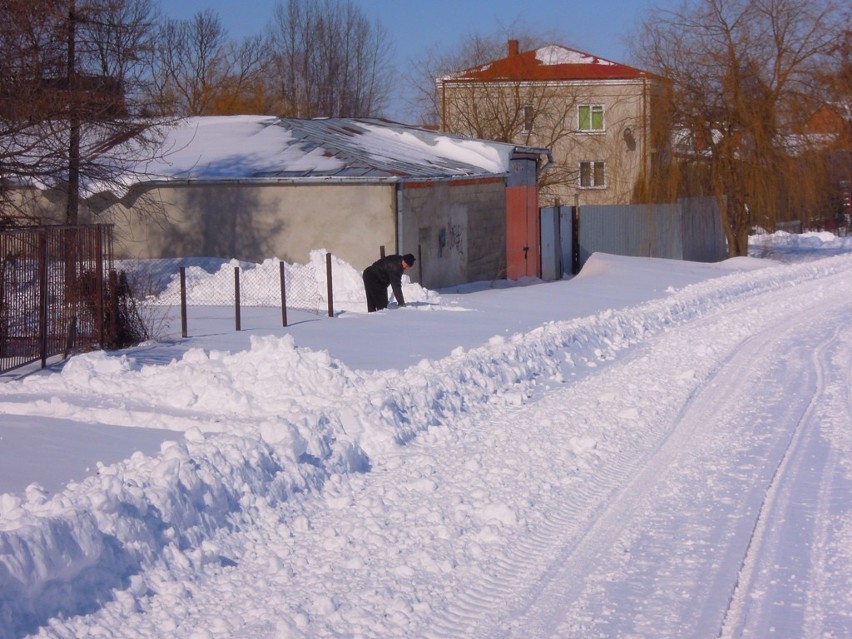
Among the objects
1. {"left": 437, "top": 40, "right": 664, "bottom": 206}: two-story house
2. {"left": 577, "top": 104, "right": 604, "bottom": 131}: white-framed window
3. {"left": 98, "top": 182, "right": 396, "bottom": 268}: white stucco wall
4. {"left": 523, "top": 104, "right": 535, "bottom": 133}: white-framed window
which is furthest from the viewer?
{"left": 577, "top": 104, "right": 604, "bottom": 131}: white-framed window

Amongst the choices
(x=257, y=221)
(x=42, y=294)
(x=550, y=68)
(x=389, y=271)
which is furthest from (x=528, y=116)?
(x=42, y=294)

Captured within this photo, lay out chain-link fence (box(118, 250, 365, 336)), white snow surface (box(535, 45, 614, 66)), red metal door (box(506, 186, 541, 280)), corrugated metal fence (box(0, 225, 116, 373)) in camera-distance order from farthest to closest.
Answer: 1. white snow surface (box(535, 45, 614, 66))
2. red metal door (box(506, 186, 541, 280))
3. chain-link fence (box(118, 250, 365, 336))
4. corrugated metal fence (box(0, 225, 116, 373))

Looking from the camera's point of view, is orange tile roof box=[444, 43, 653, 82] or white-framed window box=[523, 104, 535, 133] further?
orange tile roof box=[444, 43, 653, 82]

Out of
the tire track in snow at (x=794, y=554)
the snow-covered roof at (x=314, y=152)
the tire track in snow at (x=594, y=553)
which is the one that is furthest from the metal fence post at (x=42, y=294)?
the snow-covered roof at (x=314, y=152)

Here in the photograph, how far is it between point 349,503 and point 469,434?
97.9 inches

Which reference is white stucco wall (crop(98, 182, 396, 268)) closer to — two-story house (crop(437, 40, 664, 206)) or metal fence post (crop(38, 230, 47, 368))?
metal fence post (crop(38, 230, 47, 368))

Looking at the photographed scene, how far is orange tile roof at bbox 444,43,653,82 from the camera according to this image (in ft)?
146

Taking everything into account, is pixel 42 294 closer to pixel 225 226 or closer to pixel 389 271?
pixel 389 271

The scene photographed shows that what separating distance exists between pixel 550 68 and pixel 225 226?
29.4m

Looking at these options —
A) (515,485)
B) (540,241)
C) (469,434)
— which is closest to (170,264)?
(540,241)

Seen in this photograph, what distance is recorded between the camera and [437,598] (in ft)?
19.7

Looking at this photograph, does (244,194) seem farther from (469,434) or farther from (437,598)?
(437,598)

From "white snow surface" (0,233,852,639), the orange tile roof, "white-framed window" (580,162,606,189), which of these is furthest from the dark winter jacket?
"white-framed window" (580,162,606,189)

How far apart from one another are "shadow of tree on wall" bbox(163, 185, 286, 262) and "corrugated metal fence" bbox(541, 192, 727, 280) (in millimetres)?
10545
